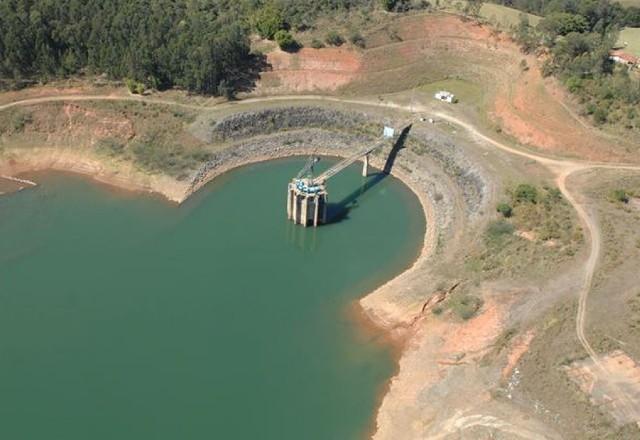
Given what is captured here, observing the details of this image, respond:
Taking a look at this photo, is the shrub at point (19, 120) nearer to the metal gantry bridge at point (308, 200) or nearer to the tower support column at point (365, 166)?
the metal gantry bridge at point (308, 200)

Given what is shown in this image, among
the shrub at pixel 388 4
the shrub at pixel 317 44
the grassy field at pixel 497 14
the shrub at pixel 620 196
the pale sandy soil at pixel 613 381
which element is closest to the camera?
the pale sandy soil at pixel 613 381

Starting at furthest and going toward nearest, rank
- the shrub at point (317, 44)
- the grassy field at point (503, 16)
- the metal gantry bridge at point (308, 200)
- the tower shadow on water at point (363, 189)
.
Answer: the grassy field at point (503, 16), the shrub at point (317, 44), the tower shadow on water at point (363, 189), the metal gantry bridge at point (308, 200)

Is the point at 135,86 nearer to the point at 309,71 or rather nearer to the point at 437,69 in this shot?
the point at 309,71

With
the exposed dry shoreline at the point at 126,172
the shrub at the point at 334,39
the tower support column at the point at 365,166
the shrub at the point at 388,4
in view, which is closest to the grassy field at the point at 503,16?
the shrub at the point at 388,4

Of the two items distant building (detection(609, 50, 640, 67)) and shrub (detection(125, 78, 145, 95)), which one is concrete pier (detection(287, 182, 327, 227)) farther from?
distant building (detection(609, 50, 640, 67))

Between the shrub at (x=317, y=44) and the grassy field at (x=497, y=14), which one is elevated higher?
the grassy field at (x=497, y=14)

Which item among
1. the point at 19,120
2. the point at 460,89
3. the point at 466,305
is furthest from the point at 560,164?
the point at 19,120

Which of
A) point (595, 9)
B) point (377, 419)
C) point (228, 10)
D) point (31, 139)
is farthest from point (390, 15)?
point (377, 419)
